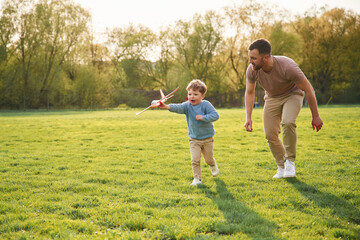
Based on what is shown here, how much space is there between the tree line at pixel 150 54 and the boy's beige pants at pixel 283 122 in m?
39.4

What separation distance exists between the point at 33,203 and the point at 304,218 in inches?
133

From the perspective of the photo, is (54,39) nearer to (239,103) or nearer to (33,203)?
(239,103)

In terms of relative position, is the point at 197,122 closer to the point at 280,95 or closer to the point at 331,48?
the point at 280,95

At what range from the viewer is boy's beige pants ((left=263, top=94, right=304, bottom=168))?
5354 millimetres

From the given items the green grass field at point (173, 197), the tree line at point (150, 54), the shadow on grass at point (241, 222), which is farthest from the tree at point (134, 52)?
the shadow on grass at point (241, 222)

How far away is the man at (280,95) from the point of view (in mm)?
4938

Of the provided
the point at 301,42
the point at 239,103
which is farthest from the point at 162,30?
the point at 301,42

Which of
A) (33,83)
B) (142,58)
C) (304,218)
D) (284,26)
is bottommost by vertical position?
(304,218)

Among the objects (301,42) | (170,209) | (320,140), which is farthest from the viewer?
(301,42)

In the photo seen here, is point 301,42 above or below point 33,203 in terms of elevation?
above

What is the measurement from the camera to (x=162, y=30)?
5112 centimetres

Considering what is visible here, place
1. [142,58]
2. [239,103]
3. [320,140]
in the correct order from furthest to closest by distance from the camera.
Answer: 1. [142,58]
2. [239,103]
3. [320,140]

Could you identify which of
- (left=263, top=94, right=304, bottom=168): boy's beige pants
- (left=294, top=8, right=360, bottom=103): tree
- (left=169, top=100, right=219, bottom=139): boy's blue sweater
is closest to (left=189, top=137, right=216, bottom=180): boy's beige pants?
(left=169, top=100, right=219, bottom=139): boy's blue sweater

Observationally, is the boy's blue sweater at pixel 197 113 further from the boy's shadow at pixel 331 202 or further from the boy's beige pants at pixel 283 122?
the boy's shadow at pixel 331 202
